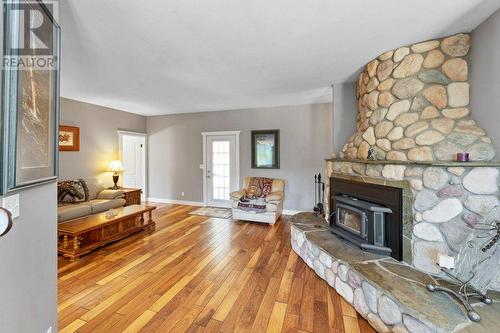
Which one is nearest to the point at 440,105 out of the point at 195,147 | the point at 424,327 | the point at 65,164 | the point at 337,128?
the point at 337,128

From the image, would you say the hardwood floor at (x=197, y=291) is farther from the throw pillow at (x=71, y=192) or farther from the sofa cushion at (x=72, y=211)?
the throw pillow at (x=71, y=192)

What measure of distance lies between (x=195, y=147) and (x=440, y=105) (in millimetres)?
5108

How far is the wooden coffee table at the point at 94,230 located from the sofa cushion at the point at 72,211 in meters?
0.16

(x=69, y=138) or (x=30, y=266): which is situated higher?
(x=69, y=138)

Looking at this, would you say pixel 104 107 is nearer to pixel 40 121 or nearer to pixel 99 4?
pixel 99 4

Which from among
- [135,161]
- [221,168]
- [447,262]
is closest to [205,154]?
[221,168]

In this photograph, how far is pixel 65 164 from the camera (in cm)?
441

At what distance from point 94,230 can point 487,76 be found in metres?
4.93

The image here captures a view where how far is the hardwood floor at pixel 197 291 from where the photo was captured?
1.83 meters

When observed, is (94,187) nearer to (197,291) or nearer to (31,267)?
(197,291)

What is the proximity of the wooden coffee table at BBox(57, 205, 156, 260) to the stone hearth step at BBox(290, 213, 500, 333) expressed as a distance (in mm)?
2958

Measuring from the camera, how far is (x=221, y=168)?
5828mm

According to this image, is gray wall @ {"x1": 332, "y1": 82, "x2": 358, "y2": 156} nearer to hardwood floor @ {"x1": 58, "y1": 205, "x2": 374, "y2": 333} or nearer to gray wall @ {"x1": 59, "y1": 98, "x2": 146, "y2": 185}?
hardwood floor @ {"x1": 58, "y1": 205, "x2": 374, "y2": 333}

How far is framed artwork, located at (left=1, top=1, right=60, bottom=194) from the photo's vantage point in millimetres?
1041
